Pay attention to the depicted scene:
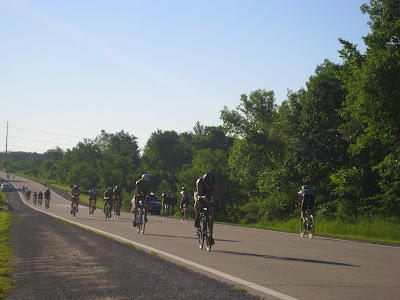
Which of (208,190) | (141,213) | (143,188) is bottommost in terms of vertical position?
(141,213)

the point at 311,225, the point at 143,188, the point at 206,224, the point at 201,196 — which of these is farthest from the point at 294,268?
the point at 311,225

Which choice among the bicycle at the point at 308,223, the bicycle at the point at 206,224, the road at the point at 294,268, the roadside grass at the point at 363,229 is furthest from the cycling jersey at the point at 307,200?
the bicycle at the point at 206,224

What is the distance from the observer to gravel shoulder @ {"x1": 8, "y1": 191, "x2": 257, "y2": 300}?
22.8 feet

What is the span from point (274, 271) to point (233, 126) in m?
44.6

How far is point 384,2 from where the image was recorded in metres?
29.4

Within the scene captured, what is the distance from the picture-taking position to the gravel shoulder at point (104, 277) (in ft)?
22.8

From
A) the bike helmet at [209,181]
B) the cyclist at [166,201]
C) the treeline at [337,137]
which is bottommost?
the cyclist at [166,201]

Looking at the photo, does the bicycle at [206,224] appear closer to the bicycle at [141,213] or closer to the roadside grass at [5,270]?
the roadside grass at [5,270]

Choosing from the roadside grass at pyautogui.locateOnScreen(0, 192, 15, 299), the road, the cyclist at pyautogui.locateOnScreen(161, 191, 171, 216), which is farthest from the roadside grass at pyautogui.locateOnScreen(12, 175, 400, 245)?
the roadside grass at pyautogui.locateOnScreen(0, 192, 15, 299)

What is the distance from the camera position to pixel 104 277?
8320mm

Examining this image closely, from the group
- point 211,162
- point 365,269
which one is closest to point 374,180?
point 365,269

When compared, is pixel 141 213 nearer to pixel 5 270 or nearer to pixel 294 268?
pixel 294 268

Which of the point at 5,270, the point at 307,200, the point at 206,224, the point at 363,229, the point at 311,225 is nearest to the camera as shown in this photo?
the point at 5,270

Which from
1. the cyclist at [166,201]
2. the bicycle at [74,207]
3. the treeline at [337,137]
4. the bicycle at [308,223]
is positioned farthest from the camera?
the cyclist at [166,201]
